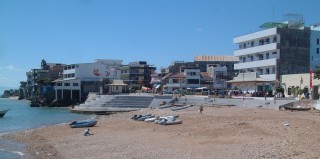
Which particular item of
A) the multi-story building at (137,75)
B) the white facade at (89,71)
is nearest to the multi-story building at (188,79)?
Answer: the white facade at (89,71)

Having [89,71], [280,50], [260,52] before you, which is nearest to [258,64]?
[260,52]

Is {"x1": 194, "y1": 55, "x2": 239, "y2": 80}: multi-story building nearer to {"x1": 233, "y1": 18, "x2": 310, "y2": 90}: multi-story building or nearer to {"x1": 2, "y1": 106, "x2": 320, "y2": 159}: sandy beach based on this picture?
{"x1": 233, "y1": 18, "x2": 310, "y2": 90}: multi-story building

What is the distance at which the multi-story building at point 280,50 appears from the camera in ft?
220

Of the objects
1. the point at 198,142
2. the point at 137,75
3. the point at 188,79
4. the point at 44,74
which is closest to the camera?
the point at 198,142

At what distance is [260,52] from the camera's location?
234 ft

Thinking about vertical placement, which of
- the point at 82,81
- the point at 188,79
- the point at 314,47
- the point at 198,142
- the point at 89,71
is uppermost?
the point at 314,47

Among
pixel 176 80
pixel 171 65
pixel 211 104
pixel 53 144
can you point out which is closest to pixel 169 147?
pixel 53 144

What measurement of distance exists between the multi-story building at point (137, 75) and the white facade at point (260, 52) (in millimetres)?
45735

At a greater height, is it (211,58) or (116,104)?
(211,58)

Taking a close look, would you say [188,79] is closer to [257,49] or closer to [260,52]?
[257,49]

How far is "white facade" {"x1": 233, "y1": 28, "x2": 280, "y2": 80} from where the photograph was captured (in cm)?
6750

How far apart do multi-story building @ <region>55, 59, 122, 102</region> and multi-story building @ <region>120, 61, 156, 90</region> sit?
372 inches

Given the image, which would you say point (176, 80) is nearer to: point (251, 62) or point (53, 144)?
point (251, 62)

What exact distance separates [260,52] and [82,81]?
165 feet
